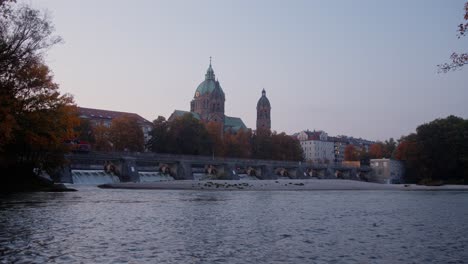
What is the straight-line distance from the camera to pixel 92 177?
71125 millimetres

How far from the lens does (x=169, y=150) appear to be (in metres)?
110

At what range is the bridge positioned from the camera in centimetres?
7356

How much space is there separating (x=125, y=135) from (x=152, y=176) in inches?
888

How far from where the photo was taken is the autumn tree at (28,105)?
2998 centimetres

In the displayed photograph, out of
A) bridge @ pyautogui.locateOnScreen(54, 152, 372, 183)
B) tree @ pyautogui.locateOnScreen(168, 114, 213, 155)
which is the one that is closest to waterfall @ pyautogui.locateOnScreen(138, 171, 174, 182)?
bridge @ pyautogui.locateOnScreen(54, 152, 372, 183)

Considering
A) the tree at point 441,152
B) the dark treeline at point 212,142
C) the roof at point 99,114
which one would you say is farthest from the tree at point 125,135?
the tree at point 441,152

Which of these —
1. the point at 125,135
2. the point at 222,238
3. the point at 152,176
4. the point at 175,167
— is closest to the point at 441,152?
the point at 175,167

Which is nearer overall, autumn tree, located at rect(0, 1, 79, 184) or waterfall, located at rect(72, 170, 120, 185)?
autumn tree, located at rect(0, 1, 79, 184)

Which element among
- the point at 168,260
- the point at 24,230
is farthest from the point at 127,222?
the point at 168,260

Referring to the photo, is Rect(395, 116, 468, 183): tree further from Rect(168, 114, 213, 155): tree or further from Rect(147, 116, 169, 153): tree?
Rect(147, 116, 169, 153): tree

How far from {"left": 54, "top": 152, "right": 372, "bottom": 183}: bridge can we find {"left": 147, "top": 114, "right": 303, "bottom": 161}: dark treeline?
33.8 feet

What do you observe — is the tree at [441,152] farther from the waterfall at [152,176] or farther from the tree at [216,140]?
the waterfall at [152,176]

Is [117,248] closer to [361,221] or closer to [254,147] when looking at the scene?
[361,221]

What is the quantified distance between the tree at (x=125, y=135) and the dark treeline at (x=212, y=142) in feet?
21.0
